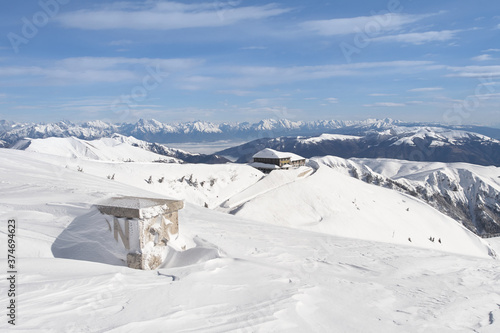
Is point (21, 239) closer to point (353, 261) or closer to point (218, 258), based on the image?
point (218, 258)

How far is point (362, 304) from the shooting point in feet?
16.0

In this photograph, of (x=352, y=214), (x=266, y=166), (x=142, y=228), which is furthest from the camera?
(x=266, y=166)

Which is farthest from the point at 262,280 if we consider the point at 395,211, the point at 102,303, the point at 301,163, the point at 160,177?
the point at 301,163

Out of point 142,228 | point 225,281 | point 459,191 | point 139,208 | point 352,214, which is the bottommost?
point 459,191

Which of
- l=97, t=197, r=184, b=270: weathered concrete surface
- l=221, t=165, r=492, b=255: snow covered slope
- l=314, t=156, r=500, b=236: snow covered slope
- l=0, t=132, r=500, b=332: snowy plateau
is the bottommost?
l=314, t=156, r=500, b=236: snow covered slope

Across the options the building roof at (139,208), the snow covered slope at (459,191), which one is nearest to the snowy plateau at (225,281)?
the building roof at (139,208)

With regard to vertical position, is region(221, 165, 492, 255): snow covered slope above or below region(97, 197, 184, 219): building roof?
below

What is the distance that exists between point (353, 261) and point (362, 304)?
9.05 ft

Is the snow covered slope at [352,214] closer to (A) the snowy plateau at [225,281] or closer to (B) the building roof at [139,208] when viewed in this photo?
(A) the snowy plateau at [225,281]

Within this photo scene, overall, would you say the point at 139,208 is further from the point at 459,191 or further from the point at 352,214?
the point at 459,191

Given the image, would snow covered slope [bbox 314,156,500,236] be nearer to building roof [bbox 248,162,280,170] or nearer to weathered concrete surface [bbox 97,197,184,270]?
building roof [bbox 248,162,280,170]

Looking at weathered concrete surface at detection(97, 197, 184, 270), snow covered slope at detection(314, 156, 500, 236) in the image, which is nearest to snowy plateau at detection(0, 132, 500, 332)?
weathered concrete surface at detection(97, 197, 184, 270)

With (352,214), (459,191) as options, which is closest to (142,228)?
(352,214)

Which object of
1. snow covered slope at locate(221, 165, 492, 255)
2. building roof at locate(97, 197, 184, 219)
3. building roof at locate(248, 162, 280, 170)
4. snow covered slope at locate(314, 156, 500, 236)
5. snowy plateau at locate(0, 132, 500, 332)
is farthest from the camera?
snow covered slope at locate(314, 156, 500, 236)
